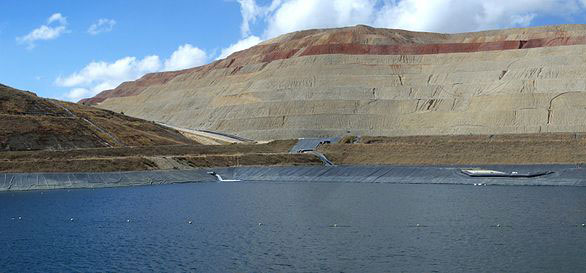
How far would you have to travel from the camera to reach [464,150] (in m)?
77.1

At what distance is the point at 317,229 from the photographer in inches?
1495

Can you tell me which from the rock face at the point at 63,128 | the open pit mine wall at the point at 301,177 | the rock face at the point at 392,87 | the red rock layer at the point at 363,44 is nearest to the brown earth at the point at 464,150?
the open pit mine wall at the point at 301,177

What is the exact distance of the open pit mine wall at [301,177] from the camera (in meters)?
60.8

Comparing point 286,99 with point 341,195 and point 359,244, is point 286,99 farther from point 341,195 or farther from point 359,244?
point 359,244

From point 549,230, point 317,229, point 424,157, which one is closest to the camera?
point 549,230

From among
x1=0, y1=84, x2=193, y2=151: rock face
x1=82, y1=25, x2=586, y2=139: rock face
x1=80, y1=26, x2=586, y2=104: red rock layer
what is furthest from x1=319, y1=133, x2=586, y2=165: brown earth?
x1=80, y1=26, x2=586, y2=104: red rock layer

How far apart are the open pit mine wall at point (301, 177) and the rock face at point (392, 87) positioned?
1447 inches

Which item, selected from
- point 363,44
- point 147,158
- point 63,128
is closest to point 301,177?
point 147,158

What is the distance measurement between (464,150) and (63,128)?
49.3 m

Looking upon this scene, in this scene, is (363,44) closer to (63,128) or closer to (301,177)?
(63,128)

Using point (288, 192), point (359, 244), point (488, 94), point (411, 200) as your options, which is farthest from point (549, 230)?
point (488, 94)

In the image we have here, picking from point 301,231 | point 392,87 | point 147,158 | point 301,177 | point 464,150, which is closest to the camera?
point 301,231

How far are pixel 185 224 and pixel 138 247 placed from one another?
7.10m

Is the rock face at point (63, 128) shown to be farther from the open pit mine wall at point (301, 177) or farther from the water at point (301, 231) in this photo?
the water at point (301, 231)
